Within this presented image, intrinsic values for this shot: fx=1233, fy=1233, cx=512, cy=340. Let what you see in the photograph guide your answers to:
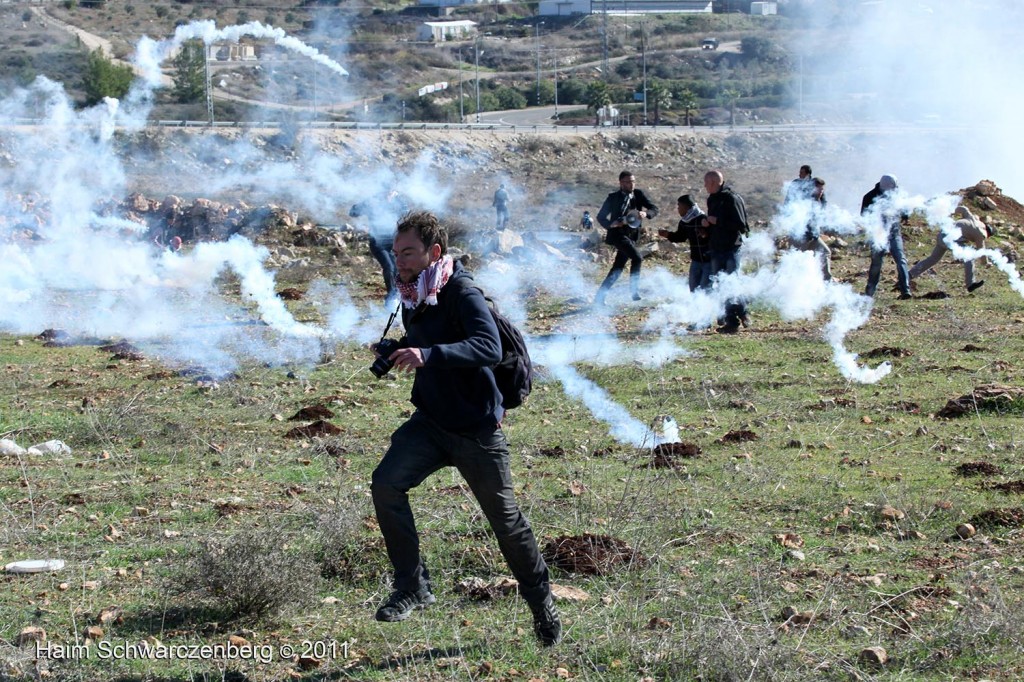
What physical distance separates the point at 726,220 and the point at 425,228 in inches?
334

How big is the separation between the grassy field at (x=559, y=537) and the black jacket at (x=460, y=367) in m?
0.84

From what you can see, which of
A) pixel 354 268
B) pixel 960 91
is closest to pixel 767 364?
pixel 354 268

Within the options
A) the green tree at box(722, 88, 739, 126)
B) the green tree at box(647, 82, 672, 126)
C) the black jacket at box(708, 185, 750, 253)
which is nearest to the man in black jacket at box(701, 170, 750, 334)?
the black jacket at box(708, 185, 750, 253)

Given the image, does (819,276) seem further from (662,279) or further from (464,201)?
(464,201)

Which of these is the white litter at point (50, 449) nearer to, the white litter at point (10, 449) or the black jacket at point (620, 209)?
the white litter at point (10, 449)

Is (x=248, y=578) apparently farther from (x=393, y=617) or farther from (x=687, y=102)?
(x=687, y=102)

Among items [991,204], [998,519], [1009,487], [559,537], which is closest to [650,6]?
[991,204]

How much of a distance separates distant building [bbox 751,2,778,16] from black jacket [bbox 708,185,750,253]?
5968 cm

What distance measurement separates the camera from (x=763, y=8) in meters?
71.2

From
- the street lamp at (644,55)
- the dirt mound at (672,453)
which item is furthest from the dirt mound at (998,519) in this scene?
the street lamp at (644,55)

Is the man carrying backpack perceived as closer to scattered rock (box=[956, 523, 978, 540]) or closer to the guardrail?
scattered rock (box=[956, 523, 978, 540])

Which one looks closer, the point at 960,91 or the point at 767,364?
the point at 767,364

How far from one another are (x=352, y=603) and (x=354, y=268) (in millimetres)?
16365

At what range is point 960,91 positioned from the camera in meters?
53.1
